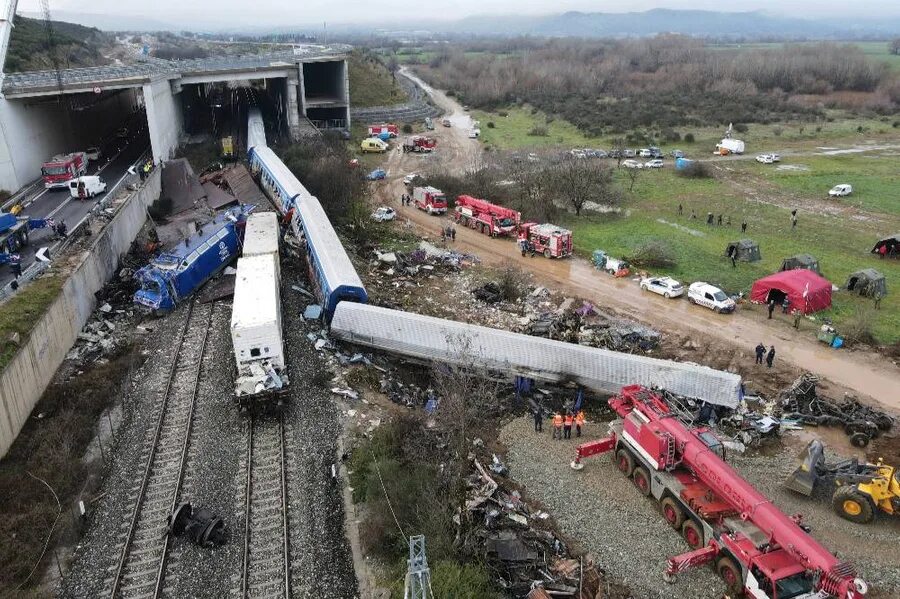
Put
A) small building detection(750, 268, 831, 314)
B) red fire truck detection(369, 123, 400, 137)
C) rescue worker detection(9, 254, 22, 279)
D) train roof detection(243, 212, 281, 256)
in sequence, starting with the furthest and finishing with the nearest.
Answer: red fire truck detection(369, 123, 400, 137), small building detection(750, 268, 831, 314), train roof detection(243, 212, 281, 256), rescue worker detection(9, 254, 22, 279)

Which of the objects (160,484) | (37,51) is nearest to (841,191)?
(160,484)

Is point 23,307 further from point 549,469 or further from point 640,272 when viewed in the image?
point 640,272

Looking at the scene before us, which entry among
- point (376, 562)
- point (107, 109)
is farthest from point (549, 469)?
point (107, 109)

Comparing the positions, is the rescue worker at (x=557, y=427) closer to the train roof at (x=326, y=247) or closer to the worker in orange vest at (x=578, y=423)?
the worker in orange vest at (x=578, y=423)

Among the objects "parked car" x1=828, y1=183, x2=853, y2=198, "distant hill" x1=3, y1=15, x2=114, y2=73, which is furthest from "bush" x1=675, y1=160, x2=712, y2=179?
"distant hill" x1=3, y1=15, x2=114, y2=73

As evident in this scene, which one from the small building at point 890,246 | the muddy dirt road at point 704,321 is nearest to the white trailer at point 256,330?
the muddy dirt road at point 704,321

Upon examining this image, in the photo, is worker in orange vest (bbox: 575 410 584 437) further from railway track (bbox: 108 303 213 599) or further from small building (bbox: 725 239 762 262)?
small building (bbox: 725 239 762 262)
